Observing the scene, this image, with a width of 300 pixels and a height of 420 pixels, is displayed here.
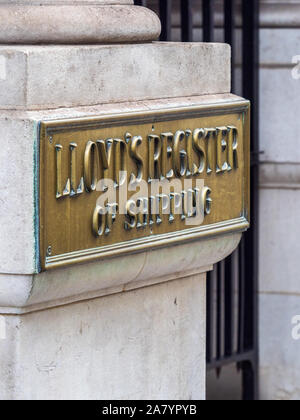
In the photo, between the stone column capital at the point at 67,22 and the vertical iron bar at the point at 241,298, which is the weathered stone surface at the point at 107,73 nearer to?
the stone column capital at the point at 67,22

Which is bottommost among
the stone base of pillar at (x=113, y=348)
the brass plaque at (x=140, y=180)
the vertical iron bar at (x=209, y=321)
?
the vertical iron bar at (x=209, y=321)

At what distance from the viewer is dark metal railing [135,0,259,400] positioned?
9.48 m

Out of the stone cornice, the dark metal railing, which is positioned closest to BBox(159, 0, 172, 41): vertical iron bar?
the dark metal railing

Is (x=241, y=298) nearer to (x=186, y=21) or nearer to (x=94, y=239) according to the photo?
(x=186, y=21)

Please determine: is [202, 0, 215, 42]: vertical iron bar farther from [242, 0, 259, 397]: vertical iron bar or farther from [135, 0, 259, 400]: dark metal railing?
[242, 0, 259, 397]: vertical iron bar

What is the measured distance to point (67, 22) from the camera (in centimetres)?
539

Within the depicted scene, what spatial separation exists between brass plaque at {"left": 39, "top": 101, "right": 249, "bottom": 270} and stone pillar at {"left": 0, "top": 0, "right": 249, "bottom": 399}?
0.05ft

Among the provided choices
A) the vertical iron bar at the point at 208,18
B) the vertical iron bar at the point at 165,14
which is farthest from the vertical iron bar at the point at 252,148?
the vertical iron bar at the point at 165,14

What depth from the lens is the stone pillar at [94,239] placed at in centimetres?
503

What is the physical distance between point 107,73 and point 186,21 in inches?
129

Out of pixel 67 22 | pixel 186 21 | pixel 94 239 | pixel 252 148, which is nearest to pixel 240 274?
pixel 252 148

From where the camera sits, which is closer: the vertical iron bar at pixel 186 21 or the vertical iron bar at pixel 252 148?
the vertical iron bar at pixel 186 21

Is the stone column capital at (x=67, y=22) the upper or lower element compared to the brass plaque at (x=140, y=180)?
upper
